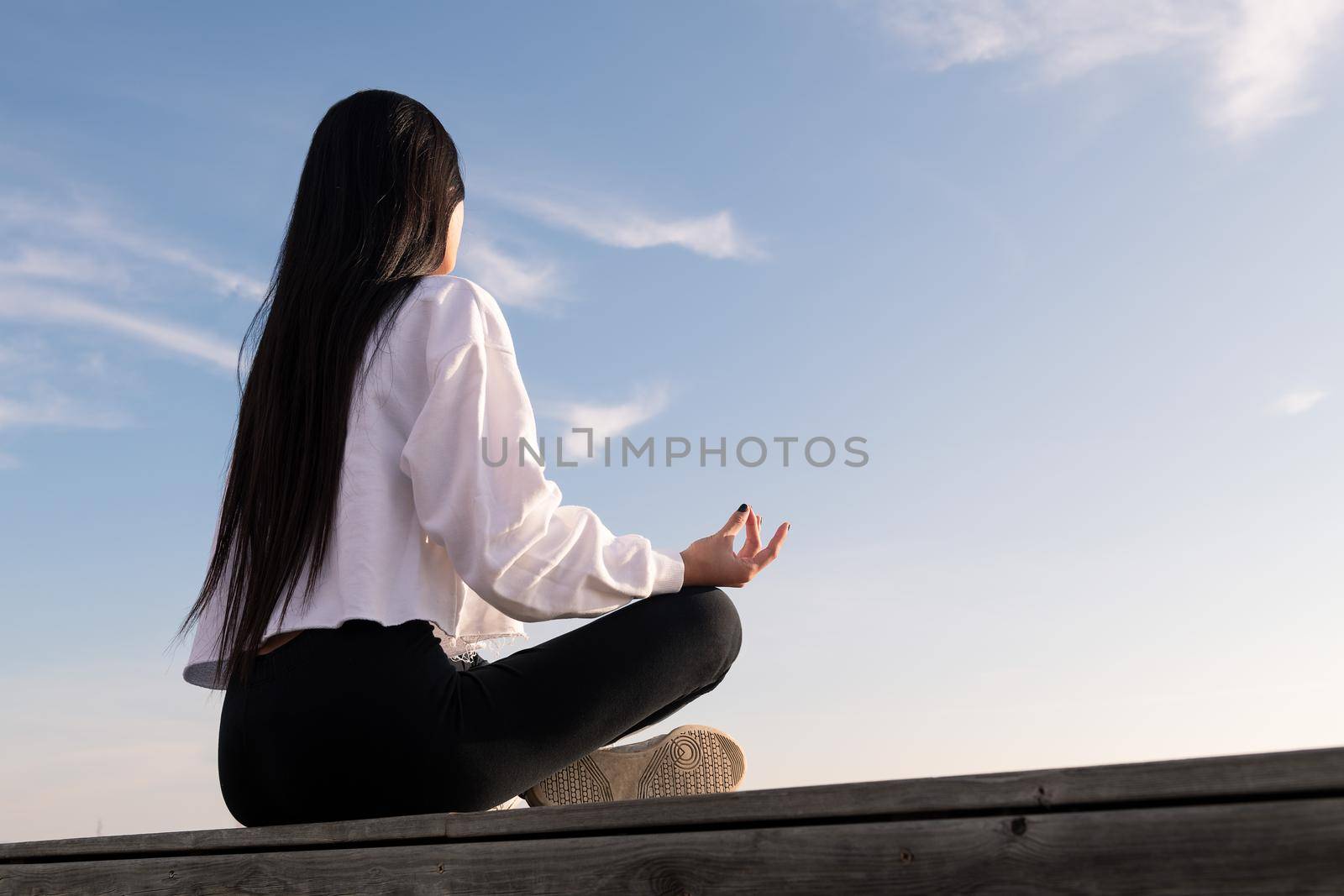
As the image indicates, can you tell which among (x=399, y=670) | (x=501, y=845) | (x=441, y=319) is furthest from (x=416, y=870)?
(x=441, y=319)

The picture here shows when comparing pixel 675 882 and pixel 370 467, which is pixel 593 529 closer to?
pixel 370 467

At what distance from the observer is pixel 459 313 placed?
2150 millimetres

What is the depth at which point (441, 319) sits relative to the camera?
214cm

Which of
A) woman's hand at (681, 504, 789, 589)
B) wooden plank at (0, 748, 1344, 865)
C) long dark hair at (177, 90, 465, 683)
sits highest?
long dark hair at (177, 90, 465, 683)

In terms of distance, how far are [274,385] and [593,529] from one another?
673mm

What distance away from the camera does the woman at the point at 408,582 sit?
197cm

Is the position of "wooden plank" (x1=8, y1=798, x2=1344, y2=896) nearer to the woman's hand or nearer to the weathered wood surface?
the weathered wood surface

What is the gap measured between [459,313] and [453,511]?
39 centimetres

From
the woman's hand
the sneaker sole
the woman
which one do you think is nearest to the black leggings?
the woman

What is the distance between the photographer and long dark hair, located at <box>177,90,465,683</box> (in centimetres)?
208

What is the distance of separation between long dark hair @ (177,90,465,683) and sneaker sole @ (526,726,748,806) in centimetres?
68

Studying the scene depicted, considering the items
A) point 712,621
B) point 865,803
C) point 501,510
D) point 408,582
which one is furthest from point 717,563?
point 865,803

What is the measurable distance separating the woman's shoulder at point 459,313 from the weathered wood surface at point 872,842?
85 centimetres

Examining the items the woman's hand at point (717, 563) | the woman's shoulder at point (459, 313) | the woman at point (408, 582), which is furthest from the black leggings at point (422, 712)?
the woman's shoulder at point (459, 313)
